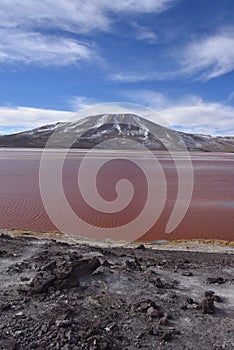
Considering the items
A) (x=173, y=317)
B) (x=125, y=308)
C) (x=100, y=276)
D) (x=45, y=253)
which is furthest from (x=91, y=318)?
(x=45, y=253)

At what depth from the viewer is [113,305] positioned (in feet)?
27.0

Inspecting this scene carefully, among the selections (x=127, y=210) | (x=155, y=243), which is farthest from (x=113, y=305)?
(x=127, y=210)

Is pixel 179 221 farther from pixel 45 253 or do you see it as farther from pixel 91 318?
pixel 91 318

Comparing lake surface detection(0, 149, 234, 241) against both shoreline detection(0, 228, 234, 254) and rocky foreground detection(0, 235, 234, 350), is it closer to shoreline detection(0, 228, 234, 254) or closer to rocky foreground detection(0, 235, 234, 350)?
shoreline detection(0, 228, 234, 254)

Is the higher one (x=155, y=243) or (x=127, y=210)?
(x=127, y=210)

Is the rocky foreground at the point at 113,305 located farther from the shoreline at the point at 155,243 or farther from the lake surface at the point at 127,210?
the lake surface at the point at 127,210

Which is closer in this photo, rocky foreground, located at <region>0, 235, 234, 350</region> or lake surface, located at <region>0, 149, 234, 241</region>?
rocky foreground, located at <region>0, 235, 234, 350</region>

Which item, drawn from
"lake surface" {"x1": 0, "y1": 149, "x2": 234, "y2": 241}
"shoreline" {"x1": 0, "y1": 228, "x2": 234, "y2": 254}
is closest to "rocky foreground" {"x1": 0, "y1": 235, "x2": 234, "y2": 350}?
"shoreline" {"x1": 0, "y1": 228, "x2": 234, "y2": 254}

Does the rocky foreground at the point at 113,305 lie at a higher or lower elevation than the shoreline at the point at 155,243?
higher

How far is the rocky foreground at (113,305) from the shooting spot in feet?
22.9

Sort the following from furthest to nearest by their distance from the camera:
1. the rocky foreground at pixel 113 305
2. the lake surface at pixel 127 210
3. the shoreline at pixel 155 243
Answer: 1. the lake surface at pixel 127 210
2. the shoreline at pixel 155 243
3. the rocky foreground at pixel 113 305

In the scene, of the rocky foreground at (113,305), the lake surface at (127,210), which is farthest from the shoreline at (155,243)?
the rocky foreground at (113,305)

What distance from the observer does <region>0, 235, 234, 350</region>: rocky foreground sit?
6973 millimetres

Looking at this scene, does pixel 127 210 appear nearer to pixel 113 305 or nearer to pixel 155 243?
pixel 155 243
